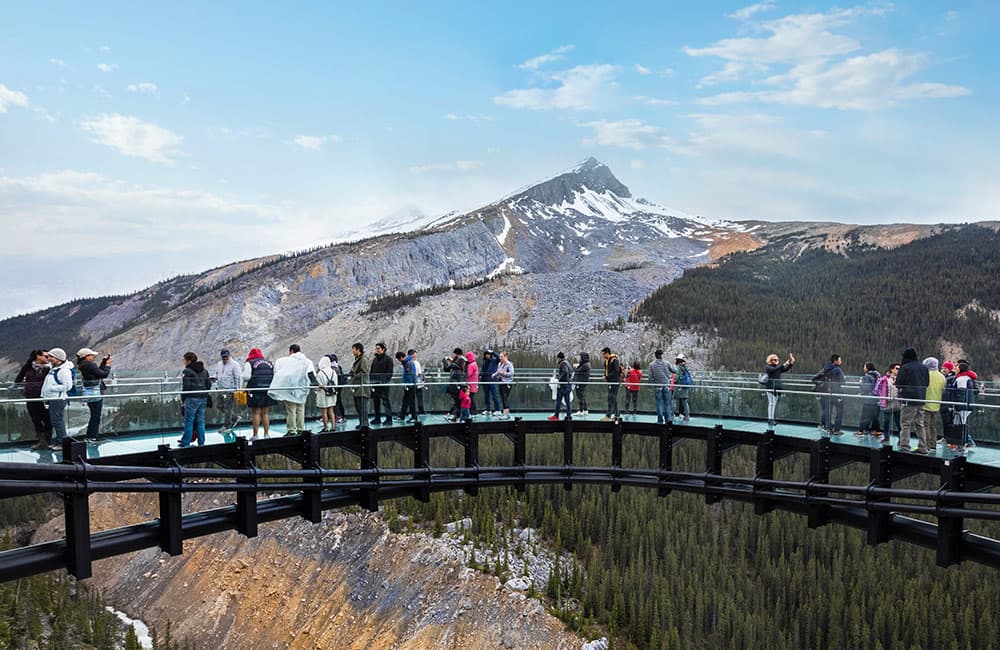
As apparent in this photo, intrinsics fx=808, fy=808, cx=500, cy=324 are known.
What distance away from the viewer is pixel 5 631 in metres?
31.9

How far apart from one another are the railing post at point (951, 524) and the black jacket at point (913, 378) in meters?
1.55

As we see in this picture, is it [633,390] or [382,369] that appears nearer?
[382,369]

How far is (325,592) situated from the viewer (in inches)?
1607

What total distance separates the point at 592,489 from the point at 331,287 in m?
87.9

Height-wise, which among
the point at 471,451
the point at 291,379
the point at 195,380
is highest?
the point at 195,380

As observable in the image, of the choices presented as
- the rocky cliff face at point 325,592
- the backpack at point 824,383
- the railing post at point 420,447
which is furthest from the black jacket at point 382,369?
the rocky cliff face at point 325,592

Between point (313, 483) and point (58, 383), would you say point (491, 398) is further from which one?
point (58, 383)

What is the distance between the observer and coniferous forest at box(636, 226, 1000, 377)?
80562mm

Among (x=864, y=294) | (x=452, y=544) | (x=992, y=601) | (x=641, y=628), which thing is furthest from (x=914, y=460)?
(x=864, y=294)

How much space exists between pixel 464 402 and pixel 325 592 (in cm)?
2236

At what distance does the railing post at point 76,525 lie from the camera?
1434 centimetres

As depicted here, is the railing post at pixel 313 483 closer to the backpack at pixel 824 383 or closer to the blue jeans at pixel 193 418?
the blue jeans at pixel 193 418

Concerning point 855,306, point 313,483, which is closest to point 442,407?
point 313,483

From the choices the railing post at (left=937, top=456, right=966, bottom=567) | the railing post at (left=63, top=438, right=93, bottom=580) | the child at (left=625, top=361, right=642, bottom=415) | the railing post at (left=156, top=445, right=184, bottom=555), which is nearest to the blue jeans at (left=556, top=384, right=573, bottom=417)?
the child at (left=625, top=361, right=642, bottom=415)
